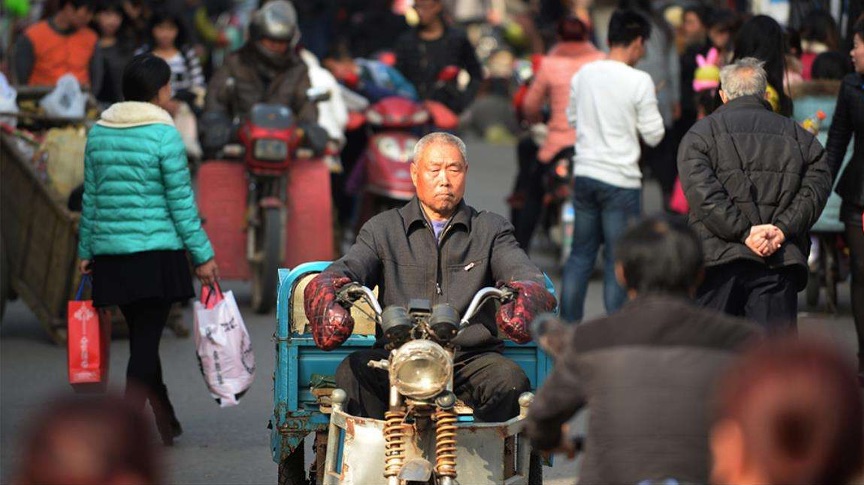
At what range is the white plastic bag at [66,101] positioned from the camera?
10.9 m

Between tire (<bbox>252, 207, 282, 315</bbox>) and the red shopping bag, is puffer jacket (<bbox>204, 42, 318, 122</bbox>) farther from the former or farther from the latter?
the red shopping bag

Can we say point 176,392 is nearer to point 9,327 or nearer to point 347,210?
point 9,327

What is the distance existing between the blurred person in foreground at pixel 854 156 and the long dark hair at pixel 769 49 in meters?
0.57

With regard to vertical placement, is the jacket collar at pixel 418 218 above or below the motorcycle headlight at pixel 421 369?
above

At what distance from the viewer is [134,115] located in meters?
7.43

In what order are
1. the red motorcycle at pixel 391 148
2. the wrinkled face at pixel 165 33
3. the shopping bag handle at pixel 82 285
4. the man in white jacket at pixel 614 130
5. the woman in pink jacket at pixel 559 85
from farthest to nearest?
the wrinkled face at pixel 165 33
the red motorcycle at pixel 391 148
the woman in pink jacket at pixel 559 85
the man in white jacket at pixel 614 130
the shopping bag handle at pixel 82 285

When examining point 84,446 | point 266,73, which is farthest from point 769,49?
point 84,446

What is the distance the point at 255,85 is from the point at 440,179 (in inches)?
213

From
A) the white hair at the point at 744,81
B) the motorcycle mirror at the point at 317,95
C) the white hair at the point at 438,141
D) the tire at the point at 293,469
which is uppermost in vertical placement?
the white hair at the point at 744,81

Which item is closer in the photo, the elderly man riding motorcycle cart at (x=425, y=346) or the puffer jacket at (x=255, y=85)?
the elderly man riding motorcycle cart at (x=425, y=346)

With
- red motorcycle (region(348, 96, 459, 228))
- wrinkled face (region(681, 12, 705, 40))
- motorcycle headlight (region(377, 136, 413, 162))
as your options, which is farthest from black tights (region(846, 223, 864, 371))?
wrinkled face (region(681, 12, 705, 40))

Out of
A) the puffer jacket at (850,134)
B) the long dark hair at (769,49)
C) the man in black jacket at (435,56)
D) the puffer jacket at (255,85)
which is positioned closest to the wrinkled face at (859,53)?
the puffer jacket at (850,134)

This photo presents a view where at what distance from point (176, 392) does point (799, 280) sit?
10.9 ft

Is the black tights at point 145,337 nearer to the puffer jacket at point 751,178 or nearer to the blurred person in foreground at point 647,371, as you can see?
the puffer jacket at point 751,178
